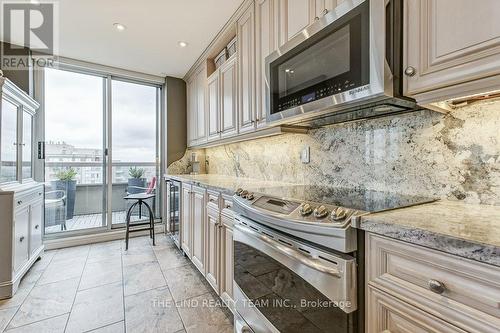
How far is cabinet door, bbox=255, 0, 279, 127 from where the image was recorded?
1.75m

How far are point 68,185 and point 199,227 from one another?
249 cm

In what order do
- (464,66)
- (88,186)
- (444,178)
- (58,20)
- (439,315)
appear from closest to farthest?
(439,315), (464,66), (444,178), (58,20), (88,186)

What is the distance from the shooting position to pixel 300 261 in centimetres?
99

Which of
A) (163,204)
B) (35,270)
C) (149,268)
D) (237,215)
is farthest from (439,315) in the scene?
(163,204)

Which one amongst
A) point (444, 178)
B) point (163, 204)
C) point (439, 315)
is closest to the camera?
point (439, 315)

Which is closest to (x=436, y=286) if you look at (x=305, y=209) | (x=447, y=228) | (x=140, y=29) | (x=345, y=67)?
(x=447, y=228)

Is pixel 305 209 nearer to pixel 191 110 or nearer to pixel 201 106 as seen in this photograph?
pixel 201 106

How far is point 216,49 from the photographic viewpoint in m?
2.80

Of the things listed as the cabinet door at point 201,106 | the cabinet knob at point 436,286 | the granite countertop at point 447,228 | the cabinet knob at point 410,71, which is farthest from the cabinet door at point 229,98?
the cabinet knob at point 436,286

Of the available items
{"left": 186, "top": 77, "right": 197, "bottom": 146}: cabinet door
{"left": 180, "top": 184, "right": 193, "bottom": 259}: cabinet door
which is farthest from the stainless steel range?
{"left": 186, "top": 77, "right": 197, "bottom": 146}: cabinet door

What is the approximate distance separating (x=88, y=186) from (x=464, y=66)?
14.0 feet

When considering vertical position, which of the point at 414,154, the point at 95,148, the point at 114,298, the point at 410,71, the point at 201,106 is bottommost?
the point at 114,298

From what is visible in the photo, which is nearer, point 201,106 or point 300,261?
point 300,261

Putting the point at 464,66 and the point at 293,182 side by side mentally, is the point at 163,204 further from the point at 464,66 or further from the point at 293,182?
the point at 464,66
